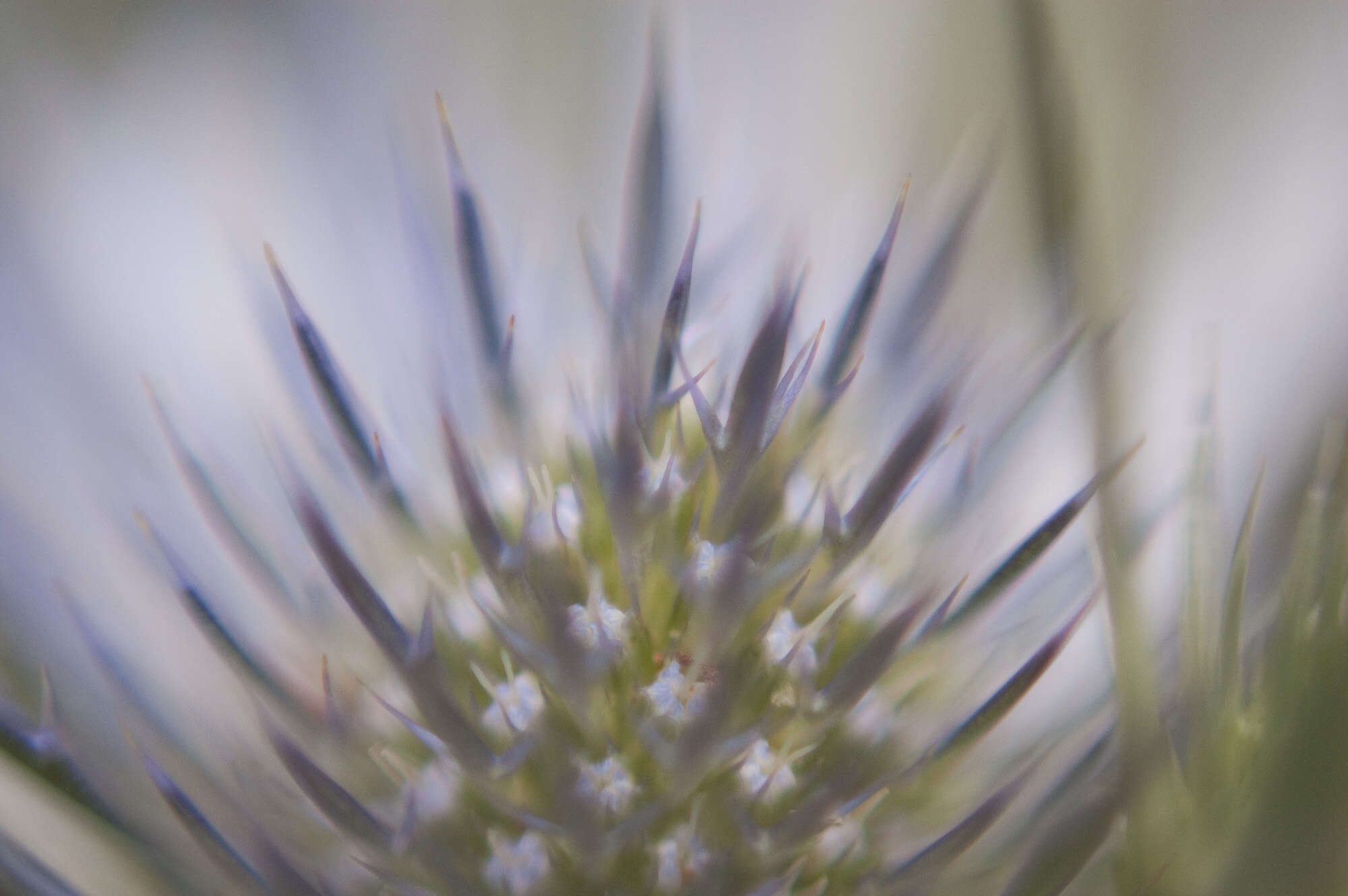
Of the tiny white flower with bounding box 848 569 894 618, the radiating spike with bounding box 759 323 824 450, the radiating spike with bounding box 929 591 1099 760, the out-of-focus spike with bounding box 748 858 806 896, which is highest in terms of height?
the radiating spike with bounding box 759 323 824 450

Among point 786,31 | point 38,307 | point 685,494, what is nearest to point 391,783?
point 685,494

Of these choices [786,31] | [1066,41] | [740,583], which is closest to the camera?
[740,583]

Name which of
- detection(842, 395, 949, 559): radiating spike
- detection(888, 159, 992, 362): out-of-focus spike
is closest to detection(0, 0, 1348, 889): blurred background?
detection(888, 159, 992, 362): out-of-focus spike

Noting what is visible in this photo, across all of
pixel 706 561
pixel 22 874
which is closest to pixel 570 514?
pixel 706 561

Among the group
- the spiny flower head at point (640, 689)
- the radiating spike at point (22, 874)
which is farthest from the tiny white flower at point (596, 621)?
the radiating spike at point (22, 874)

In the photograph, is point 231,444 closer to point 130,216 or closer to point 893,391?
point 130,216

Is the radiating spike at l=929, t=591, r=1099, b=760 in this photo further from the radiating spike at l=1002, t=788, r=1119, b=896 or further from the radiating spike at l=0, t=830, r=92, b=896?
the radiating spike at l=0, t=830, r=92, b=896

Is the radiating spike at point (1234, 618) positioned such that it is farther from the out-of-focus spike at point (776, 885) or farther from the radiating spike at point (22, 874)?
the radiating spike at point (22, 874)
